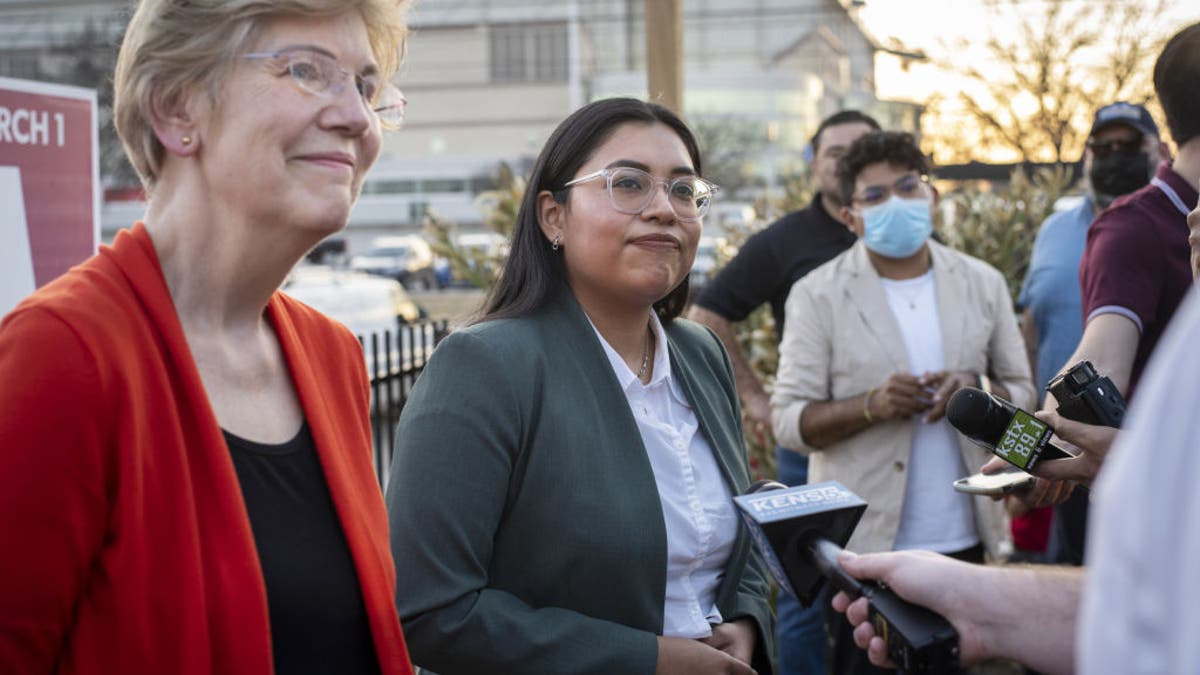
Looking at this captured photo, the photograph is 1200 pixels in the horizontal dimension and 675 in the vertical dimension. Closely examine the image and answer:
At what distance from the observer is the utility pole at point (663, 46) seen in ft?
22.1

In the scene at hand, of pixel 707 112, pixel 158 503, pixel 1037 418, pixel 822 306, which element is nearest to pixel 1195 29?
pixel 1037 418

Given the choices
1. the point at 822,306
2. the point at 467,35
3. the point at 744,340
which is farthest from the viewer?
the point at 467,35

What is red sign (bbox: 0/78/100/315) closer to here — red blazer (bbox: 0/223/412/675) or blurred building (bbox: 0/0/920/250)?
red blazer (bbox: 0/223/412/675)

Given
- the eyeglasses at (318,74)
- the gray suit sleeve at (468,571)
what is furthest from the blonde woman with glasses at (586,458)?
the eyeglasses at (318,74)

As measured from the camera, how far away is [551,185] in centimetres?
303

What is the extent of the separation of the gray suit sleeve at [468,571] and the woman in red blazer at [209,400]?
215 millimetres

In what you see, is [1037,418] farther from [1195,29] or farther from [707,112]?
[707,112]

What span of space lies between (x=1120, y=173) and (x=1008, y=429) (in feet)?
11.3

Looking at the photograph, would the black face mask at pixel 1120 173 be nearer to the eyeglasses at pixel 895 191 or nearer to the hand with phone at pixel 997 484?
the eyeglasses at pixel 895 191

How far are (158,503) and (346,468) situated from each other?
17.8 inches

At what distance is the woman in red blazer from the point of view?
1698 mm

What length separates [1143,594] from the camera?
92 centimetres

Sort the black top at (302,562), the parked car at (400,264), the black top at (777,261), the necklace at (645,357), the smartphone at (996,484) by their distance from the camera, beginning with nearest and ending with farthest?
1. the black top at (302,562)
2. the smartphone at (996,484)
3. the necklace at (645,357)
4. the black top at (777,261)
5. the parked car at (400,264)

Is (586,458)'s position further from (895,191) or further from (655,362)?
(895,191)
